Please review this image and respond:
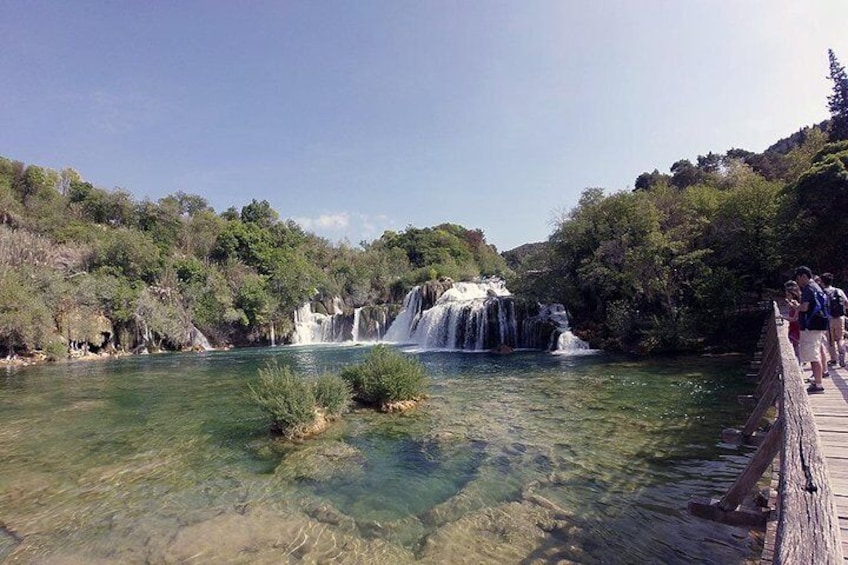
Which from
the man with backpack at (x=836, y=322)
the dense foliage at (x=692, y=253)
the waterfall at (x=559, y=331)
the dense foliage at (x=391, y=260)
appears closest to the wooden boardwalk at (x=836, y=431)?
the man with backpack at (x=836, y=322)

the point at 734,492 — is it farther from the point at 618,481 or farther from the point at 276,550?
the point at 276,550

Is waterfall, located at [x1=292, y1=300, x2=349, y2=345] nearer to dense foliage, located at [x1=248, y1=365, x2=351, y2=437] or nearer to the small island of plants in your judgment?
the small island of plants

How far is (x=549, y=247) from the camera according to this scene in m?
27.7

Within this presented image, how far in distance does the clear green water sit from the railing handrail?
2228 millimetres

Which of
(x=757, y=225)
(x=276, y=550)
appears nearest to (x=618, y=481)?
(x=276, y=550)

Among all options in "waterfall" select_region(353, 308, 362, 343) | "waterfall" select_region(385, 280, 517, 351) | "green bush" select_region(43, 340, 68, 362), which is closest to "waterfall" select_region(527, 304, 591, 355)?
"waterfall" select_region(385, 280, 517, 351)

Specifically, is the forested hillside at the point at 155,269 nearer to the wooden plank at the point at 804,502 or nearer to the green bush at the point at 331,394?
the green bush at the point at 331,394

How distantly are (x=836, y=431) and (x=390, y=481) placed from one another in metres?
5.84

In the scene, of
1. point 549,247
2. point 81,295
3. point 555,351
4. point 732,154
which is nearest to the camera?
point 555,351

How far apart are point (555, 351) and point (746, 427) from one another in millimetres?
16556

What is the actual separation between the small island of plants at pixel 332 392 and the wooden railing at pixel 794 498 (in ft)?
23.5

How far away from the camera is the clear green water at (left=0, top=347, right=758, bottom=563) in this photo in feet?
17.1

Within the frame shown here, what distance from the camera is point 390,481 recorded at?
23.6 ft

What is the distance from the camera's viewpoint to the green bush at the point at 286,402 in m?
9.38
